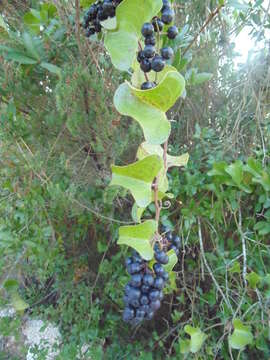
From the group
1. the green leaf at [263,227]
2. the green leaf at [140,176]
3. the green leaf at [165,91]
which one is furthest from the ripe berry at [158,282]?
the green leaf at [263,227]

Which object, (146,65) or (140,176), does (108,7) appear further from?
(140,176)

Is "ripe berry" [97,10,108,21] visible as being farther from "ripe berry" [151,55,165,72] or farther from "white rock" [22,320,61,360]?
"white rock" [22,320,61,360]

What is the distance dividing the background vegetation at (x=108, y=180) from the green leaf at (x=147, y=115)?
0.22 m

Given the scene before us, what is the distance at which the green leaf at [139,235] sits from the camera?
32 cm

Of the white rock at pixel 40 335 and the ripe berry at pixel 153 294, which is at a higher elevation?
the ripe berry at pixel 153 294

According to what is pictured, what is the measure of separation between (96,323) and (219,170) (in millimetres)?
567

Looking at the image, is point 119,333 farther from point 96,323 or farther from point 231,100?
point 231,100

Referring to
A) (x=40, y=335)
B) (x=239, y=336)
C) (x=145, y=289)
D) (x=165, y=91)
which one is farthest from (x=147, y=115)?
(x=40, y=335)

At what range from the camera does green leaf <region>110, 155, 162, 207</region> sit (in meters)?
0.29

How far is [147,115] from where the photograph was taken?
0.89 feet

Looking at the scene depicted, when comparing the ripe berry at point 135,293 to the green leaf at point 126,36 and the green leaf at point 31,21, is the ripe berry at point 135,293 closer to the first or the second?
the green leaf at point 126,36

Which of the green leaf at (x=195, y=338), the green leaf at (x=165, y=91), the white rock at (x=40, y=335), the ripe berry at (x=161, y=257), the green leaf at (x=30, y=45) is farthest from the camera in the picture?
the white rock at (x=40, y=335)

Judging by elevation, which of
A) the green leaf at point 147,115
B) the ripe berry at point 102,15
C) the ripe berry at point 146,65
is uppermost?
the ripe berry at point 102,15

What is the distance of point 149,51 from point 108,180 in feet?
1.25
